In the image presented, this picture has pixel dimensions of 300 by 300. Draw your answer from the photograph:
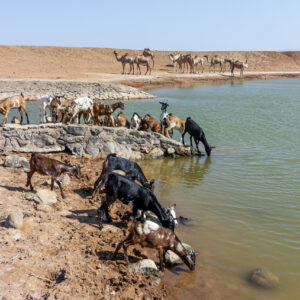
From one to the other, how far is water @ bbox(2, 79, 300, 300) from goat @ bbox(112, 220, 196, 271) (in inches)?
15.0

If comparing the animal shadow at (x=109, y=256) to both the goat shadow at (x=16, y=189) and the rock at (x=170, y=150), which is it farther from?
the rock at (x=170, y=150)

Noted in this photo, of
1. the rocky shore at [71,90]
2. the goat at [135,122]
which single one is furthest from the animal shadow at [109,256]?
the rocky shore at [71,90]

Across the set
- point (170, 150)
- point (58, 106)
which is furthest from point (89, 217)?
point (58, 106)

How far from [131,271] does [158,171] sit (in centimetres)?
590

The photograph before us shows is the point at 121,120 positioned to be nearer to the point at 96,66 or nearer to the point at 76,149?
the point at 76,149

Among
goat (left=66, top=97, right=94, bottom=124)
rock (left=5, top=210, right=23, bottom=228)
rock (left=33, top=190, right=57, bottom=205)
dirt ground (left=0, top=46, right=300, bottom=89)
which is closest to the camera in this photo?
rock (left=5, top=210, right=23, bottom=228)

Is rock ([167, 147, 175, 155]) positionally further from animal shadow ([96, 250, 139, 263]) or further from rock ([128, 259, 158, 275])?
rock ([128, 259, 158, 275])

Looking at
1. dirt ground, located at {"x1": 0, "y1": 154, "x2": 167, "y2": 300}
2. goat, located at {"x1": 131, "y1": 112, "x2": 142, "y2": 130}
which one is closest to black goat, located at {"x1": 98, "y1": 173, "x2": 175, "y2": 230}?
dirt ground, located at {"x1": 0, "y1": 154, "x2": 167, "y2": 300}

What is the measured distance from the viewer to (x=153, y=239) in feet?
18.4

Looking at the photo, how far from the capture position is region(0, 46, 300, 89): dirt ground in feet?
122

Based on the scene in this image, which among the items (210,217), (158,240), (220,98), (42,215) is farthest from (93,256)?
(220,98)

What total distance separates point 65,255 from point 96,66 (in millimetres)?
46148

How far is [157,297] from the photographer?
16.6 ft

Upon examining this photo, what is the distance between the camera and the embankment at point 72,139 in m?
11.1
